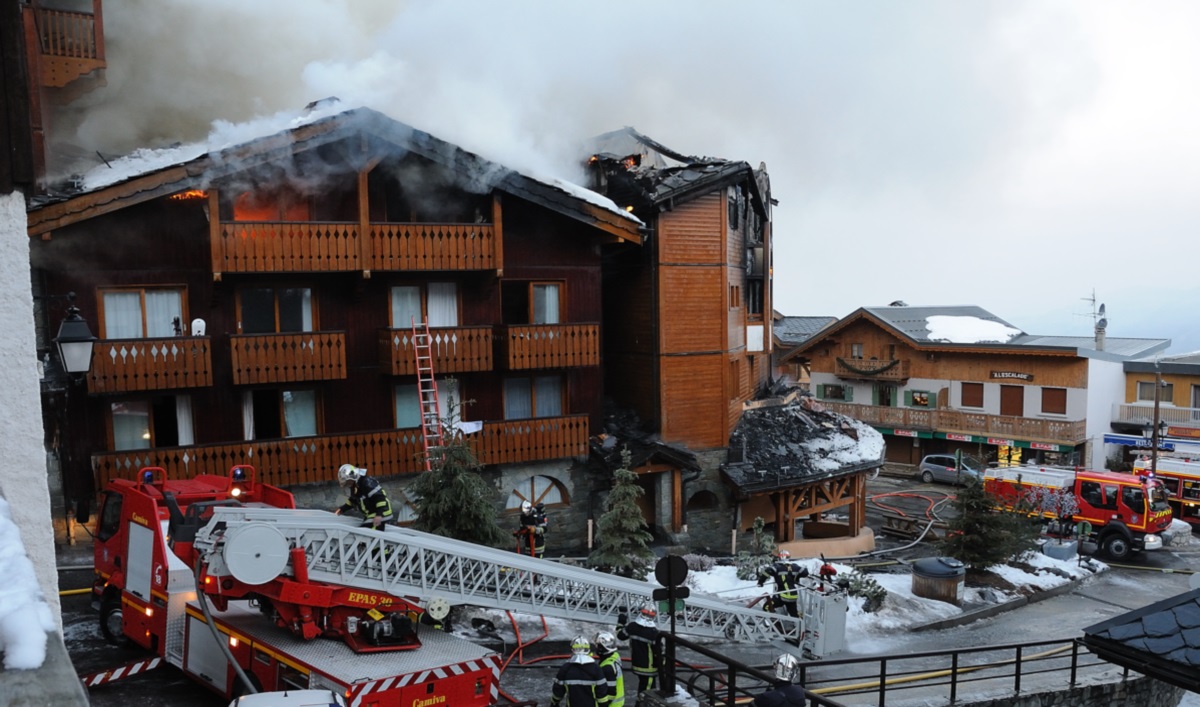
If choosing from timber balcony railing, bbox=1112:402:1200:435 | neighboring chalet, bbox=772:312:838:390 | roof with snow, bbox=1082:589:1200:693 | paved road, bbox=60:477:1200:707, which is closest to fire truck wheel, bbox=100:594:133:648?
paved road, bbox=60:477:1200:707

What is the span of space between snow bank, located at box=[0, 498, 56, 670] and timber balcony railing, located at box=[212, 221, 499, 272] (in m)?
17.3

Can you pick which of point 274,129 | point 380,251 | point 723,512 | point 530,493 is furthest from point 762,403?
point 274,129

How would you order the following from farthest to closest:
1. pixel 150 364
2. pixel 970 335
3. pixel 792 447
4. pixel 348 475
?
pixel 970 335
pixel 792 447
pixel 150 364
pixel 348 475

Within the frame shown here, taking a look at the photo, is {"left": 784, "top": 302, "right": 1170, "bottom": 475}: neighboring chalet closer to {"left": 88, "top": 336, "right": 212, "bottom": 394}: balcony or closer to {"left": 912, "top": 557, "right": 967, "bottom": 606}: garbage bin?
{"left": 912, "top": 557, "right": 967, "bottom": 606}: garbage bin

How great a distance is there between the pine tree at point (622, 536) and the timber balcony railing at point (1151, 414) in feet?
115

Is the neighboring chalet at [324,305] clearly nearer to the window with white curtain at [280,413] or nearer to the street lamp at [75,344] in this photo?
the window with white curtain at [280,413]

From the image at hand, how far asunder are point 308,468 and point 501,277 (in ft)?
22.2

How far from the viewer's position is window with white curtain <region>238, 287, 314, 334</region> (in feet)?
65.5

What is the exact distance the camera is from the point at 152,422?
19.2m

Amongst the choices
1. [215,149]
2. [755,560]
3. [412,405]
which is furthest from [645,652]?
[215,149]

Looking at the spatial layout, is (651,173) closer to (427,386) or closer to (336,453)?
(427,386)

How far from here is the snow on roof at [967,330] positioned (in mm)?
46438

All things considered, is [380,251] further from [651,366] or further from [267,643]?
[267,643]

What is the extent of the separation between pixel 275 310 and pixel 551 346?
6.88m
